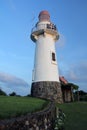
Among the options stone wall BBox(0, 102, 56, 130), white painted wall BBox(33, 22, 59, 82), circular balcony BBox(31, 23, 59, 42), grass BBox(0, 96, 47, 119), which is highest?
circular balcony BBox(31, 23, 59, 42)

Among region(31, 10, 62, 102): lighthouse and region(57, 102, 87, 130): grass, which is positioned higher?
region(31, 10, 62, 102): lighthouse

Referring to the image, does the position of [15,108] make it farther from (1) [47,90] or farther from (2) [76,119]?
(1) [47,90]

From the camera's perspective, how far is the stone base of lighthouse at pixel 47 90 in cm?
2361

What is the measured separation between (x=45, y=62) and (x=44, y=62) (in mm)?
101

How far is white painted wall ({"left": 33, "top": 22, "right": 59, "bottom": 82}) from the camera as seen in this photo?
2427 cm

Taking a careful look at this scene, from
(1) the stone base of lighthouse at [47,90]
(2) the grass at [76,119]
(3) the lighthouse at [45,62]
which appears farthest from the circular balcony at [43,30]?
(2) the grass at [76,119]

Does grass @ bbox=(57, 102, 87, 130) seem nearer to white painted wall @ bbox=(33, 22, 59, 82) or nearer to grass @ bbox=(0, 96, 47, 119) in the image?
grass @ bbox=(0, 96, 47, 119)

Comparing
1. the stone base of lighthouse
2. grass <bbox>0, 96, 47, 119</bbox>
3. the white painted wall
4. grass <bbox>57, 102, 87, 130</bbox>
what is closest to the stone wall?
grass <bbox>0, 96, 47, 119</bbox>

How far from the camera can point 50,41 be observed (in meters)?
25.8

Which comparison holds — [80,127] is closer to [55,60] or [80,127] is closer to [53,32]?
[55,60]

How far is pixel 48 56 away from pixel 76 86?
643 cm

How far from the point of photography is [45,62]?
24578mm

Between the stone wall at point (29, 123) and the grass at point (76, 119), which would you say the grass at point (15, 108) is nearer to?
the stone wall at point (29, 123)

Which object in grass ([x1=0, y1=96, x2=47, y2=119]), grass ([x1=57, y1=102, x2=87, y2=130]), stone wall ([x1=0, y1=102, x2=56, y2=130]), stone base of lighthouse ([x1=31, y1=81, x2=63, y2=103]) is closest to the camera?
stone wall ([x1=0, y1=102, x2=56, y2=130])
